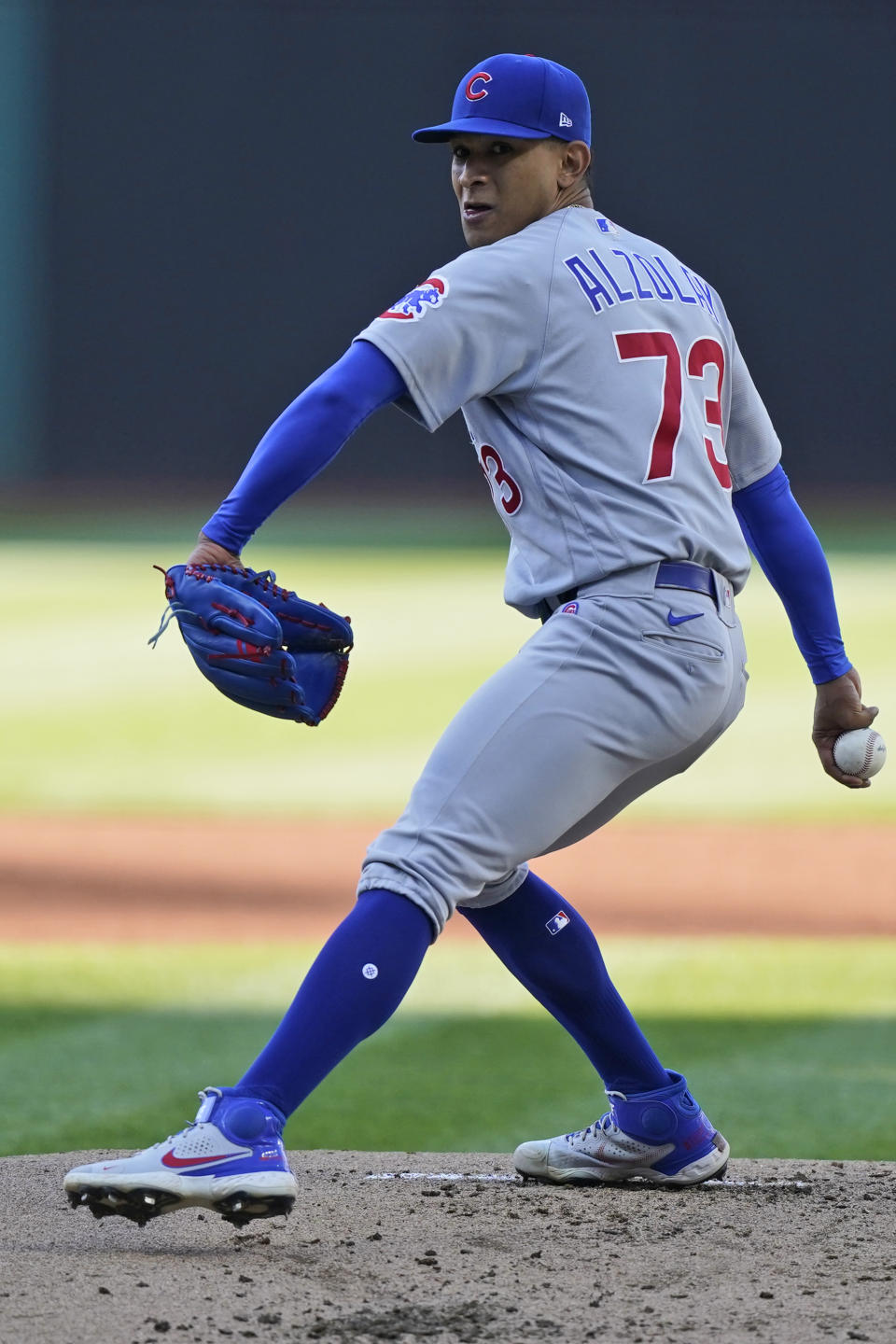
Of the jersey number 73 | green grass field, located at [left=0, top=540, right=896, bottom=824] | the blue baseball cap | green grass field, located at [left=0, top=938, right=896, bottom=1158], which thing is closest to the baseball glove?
the jersey number 73

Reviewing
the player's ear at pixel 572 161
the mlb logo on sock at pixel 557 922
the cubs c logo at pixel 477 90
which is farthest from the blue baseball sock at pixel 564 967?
the cubs c logo at pixel 477 90

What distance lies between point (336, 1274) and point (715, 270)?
18143 mm

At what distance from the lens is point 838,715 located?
8.98ft

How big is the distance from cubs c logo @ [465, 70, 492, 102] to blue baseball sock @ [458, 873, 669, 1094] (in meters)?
1.12

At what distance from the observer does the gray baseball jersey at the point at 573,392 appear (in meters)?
2.24

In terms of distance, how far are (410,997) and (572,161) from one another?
2.80 metres

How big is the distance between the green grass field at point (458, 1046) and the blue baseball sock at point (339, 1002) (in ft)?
3.95

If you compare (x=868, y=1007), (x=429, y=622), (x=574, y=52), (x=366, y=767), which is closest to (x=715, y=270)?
(x=574, y=52)

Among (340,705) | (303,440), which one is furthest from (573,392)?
(340,705)

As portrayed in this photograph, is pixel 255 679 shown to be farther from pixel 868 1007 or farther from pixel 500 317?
pixel 868 1007

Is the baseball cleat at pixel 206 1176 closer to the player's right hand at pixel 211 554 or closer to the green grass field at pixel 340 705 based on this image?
the player's right hand at pixel 211 554

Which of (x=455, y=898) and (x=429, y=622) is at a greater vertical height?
(x=455, y=898)

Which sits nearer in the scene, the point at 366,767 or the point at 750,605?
the point at 366,767

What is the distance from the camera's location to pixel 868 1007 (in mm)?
4559
